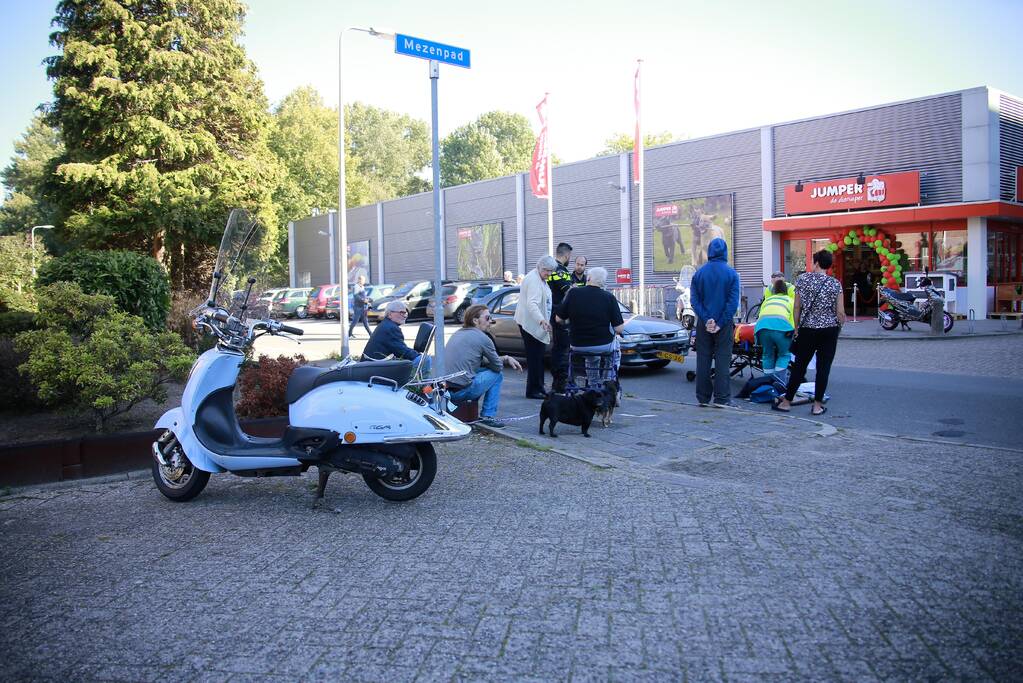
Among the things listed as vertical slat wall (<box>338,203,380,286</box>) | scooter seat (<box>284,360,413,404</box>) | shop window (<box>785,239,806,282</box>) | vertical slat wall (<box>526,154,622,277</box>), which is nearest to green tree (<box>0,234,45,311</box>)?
scooter seat (<box>284,360,413,404</box>)

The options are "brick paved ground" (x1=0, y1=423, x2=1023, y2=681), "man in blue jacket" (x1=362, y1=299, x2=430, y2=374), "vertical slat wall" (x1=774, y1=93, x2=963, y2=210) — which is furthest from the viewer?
"vertical slat wall" (x1=774, y1=93, x2=963, y2=210)

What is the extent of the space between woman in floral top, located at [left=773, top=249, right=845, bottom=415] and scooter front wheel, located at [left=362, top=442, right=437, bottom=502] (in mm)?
5460

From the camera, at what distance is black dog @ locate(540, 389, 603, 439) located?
26.4 feet

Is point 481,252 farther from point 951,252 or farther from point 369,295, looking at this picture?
point 951,252

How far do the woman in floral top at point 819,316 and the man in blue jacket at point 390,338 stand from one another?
15.0 ft

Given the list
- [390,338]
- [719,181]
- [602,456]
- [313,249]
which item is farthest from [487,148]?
[602,456]

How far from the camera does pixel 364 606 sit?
3.89m

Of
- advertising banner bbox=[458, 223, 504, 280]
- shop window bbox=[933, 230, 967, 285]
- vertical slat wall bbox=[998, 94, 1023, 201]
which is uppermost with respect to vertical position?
vertical slat wall bbox=[998, 94, 1023, 201]

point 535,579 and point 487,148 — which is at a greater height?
point 487,148

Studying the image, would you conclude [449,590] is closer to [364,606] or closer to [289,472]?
[364,606]

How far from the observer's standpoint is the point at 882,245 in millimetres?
26875

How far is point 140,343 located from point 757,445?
5.83 meters

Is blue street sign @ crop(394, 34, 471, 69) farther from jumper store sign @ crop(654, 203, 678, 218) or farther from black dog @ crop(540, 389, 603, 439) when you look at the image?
jumper store sign @ crop(654, 203, 678, 218)

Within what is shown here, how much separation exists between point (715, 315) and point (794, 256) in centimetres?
2232
